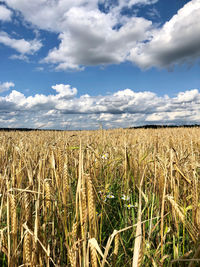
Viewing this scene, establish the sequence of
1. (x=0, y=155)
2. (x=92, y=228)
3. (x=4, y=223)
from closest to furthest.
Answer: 1. (x=92, y=228)
2. (x=4, y=223)
3. (x=0, y=155)

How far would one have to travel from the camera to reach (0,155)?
13.3ft

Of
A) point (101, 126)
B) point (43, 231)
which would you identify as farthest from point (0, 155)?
point (43, 231)

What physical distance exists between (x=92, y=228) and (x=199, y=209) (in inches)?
30.0

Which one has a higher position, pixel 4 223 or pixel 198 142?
pixel 198 142

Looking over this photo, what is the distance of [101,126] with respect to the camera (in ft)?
9.88

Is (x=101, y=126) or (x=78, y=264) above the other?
(x=101, y=126)

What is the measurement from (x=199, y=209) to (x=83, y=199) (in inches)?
33.9

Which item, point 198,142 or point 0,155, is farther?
point 198,142

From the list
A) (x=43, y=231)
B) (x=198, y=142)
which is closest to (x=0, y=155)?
(x=43, y=231)

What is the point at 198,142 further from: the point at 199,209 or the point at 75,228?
the point at 75,228

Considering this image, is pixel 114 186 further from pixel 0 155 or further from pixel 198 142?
pixel 198 142

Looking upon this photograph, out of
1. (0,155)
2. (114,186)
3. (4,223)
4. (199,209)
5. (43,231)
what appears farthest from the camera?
(0,155)

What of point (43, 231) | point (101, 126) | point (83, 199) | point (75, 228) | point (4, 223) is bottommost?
point (4, 223)

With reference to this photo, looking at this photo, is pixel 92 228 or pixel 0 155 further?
pixel 0 155
